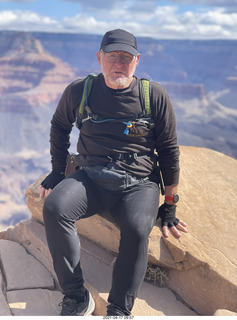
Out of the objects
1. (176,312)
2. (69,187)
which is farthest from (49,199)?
(176,312)

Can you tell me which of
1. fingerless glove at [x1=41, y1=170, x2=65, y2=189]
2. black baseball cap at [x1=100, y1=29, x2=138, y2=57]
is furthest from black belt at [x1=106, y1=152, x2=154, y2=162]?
black baseball cap at [x1=100, y1=29, x2=138, y2=57]

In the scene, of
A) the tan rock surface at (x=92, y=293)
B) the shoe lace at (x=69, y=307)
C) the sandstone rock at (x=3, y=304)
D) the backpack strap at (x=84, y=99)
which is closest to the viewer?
the shoe lace at (x=69, y=307)

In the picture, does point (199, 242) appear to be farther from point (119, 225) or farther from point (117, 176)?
point (117, 176)

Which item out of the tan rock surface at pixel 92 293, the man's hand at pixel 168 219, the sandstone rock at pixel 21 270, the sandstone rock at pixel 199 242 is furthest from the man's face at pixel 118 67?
the sandstone rock at pixel 21 270

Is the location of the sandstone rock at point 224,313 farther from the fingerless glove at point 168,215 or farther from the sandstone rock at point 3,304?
the sandstone rock at point 3,304

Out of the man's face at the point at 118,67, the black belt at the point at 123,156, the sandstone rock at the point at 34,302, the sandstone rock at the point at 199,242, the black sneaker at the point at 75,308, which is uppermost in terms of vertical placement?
the man's face at the point at 118,67

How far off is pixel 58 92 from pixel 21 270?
159 m

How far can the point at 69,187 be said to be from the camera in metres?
3.09

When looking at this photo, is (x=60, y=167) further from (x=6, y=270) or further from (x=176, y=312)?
(x=176, y=312)

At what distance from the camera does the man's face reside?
314 cm

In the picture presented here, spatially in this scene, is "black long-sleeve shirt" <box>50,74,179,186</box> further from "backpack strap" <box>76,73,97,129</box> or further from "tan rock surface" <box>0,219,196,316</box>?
"tan rock surface" <box>0,219,196,316</box>

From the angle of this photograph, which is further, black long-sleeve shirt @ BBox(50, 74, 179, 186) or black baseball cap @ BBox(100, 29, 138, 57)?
black long-sleeve shirt @ BBox(50, 74, 179, 186)

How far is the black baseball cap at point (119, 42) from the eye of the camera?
3086 mm

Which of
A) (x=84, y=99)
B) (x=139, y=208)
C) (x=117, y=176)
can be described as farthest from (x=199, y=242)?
(x=84, y=99)
